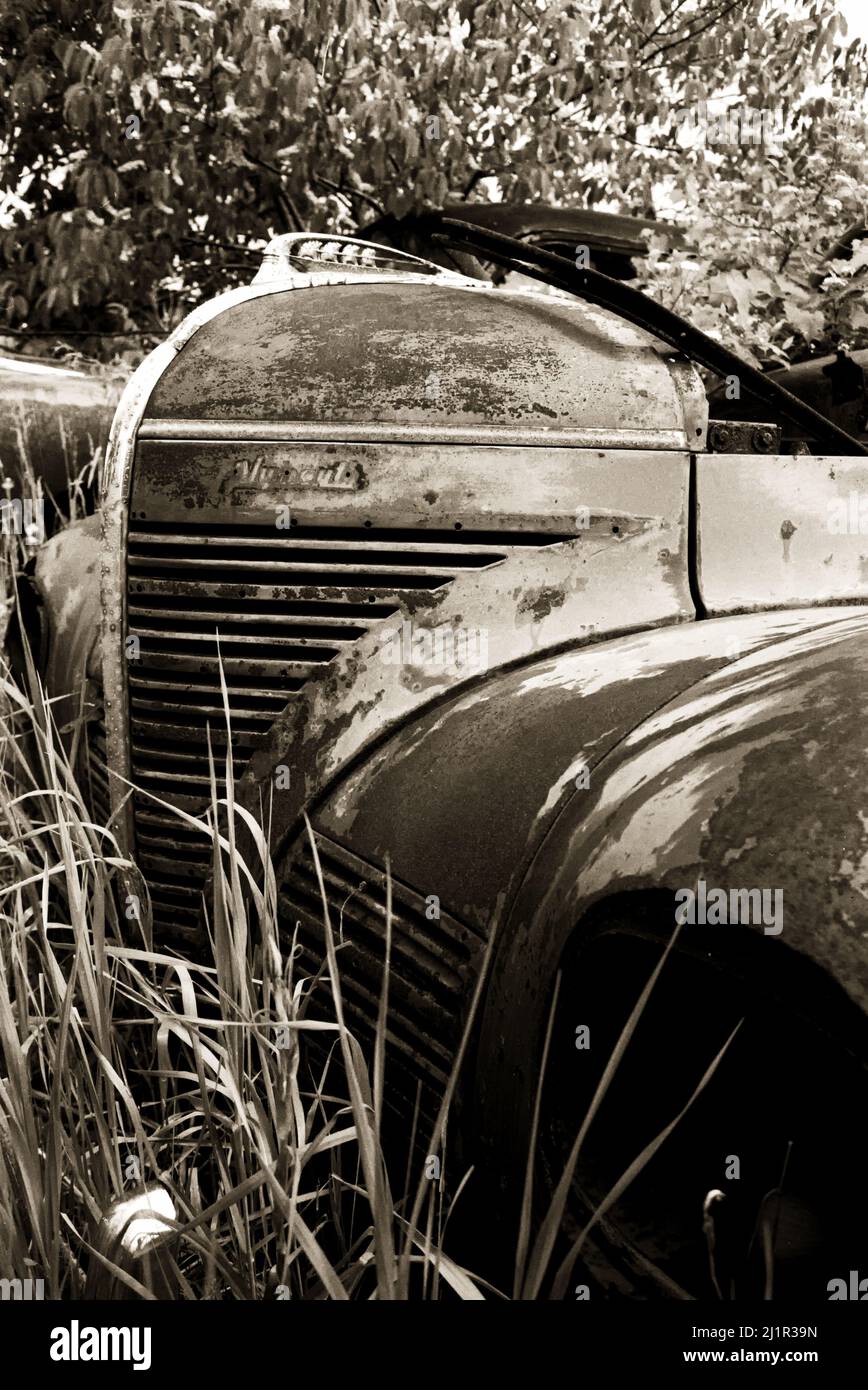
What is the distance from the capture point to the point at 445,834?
162 centimetres

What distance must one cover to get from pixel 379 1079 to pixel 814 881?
0.46 metres

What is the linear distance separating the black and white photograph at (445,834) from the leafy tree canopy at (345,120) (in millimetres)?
3146

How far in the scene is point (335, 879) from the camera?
178 centimetres

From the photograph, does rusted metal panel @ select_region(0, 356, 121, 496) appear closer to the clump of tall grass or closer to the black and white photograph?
the black and white photograph

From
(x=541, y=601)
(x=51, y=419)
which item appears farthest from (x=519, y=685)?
(x=51, y=419)

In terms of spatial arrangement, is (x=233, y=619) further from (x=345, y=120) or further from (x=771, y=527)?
(x=345, y=120)

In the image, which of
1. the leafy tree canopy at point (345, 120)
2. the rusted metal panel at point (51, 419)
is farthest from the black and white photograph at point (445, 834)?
the leafy tree canopy at point (345, 120)

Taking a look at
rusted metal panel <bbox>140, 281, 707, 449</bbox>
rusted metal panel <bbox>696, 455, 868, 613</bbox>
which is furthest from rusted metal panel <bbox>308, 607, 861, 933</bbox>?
rusted metal panel <bbox>140, 281, 707, 449</bbox>

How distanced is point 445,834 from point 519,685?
9.7 inches

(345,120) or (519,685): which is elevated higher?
(345,120)

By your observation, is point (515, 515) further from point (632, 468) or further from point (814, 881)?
point (814, 881)

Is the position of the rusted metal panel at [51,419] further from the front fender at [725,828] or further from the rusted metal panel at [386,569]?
the front fender at [725,828]

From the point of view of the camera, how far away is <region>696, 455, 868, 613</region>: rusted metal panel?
1898 millimetres

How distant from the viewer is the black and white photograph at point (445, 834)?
1141mm
